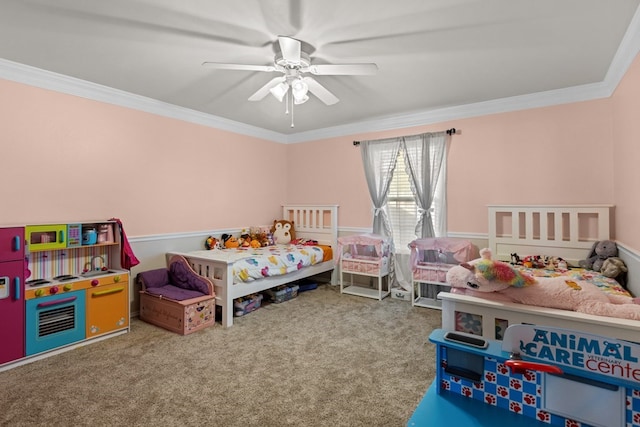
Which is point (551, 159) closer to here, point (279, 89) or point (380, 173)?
point (380, 173)

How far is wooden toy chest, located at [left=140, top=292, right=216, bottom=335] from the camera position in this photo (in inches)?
125

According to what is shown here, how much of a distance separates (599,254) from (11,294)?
5167 mm

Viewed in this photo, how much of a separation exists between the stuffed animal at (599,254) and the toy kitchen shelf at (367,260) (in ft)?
6.99

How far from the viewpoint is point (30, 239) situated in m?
2.81

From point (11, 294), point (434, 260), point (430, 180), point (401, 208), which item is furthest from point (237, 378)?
point (430, 180)

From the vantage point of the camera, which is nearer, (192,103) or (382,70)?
(382,70)

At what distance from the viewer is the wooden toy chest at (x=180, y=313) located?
3.17 m

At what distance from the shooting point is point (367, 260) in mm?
4379

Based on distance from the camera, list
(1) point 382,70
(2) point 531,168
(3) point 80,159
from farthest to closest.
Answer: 1. (2) point 531,168
2. (3) point 80,159
3. (1) point 382,70

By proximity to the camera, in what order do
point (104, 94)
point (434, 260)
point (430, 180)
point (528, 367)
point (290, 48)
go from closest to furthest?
point (528, 367) → point (290, 48) → point (104, 94) → point (434, 260) → point (430, 180)

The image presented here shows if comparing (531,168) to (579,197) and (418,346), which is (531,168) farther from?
(418,346)

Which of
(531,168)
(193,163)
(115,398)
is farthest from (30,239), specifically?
(531,168)

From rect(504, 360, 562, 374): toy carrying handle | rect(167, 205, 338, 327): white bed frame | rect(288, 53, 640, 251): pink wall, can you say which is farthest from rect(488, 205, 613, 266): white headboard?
rect(504, 360, 562, 374): toy carrying handle

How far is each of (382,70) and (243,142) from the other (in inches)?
106
